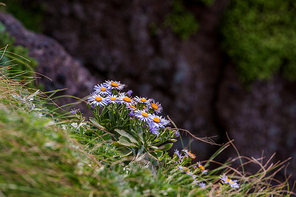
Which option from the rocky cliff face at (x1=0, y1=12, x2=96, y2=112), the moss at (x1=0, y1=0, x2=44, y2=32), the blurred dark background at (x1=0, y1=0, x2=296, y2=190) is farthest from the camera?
the blurred dark background at (x1=0, y1=0, x2=296, y2=190)

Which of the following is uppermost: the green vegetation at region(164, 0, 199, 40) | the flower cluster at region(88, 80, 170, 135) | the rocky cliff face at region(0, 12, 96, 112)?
the green vegetation at region(164, 0, 199, 40)

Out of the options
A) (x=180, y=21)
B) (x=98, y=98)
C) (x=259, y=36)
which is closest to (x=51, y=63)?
(x=98, y=98)

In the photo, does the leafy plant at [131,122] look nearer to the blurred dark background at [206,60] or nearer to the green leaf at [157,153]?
the green leaf at [157,153]

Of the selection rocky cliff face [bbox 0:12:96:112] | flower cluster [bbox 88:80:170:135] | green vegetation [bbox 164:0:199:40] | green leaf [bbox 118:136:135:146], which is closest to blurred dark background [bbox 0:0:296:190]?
green vegetation [bbox 164:0:199:40]

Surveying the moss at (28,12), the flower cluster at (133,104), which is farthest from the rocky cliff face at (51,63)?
the flower cluster at (133,104)

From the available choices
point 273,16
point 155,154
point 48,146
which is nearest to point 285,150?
point 273,16

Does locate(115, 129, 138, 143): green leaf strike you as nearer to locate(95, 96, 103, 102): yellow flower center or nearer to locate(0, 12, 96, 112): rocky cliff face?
locate(95, 96, 103, 102): yellow flower center

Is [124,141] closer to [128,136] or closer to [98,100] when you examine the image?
[128,136]
